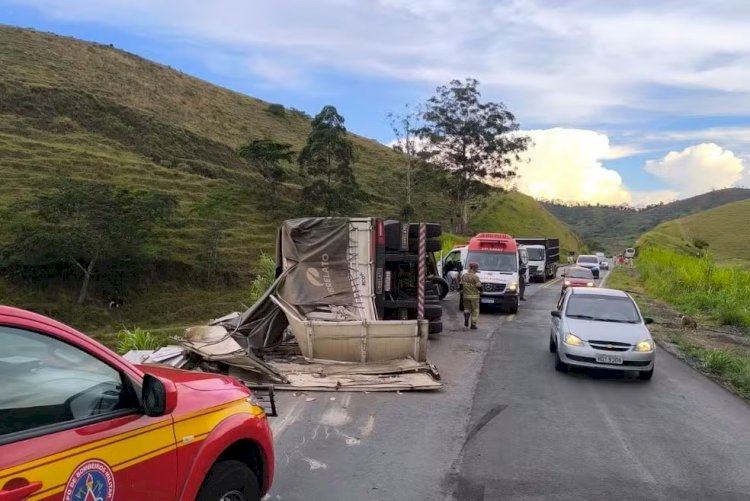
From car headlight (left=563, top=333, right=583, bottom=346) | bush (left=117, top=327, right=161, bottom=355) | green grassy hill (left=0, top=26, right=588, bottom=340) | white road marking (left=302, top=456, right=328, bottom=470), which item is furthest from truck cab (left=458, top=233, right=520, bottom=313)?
green grassy hill (left=0, top=26, right=588, bottom=340)

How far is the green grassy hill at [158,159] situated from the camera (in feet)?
134

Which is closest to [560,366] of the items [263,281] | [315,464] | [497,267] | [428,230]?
[428,230]

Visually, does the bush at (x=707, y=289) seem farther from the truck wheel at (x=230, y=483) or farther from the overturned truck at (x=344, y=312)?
the truck wheel at (x=230, y=483)

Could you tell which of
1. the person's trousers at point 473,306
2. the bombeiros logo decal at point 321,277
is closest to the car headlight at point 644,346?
the bombeiros logo decal at point 321,277

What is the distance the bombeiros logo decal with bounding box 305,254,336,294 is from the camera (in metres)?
11.8

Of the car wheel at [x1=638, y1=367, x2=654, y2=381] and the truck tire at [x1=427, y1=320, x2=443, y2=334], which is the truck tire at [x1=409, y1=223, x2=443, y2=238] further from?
the car wheel at [x1=638, y1=367, x2=654, y2=381]

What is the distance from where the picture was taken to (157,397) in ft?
10.3

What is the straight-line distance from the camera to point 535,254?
39.0 metres

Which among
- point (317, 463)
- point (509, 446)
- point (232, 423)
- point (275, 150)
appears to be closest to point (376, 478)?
point (317, 463)

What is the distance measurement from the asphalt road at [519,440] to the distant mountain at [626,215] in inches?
6012

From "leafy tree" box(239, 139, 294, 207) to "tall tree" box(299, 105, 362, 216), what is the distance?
2839 millimetres

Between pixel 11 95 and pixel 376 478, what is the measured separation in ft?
225

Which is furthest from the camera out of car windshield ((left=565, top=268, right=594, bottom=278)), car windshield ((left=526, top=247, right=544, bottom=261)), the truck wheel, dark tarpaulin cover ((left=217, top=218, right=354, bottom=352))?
car windshield ((left=526, top=247, right=544, bottom=261))

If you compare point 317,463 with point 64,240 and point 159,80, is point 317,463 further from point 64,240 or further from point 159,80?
point 159,80
